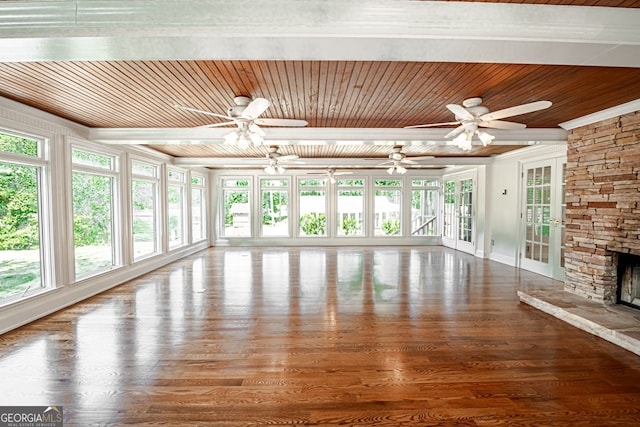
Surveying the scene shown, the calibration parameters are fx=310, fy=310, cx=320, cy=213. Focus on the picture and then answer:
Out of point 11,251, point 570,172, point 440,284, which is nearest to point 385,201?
point 440,284

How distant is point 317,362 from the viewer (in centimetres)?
276

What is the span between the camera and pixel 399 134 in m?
4.82

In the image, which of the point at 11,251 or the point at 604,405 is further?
the point at 11,251

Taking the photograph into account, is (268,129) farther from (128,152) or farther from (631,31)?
(631,31)

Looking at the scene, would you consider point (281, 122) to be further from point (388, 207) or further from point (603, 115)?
point (388, 207)

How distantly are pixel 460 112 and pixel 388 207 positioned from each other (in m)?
7.44

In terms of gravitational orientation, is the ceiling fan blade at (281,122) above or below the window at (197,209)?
above

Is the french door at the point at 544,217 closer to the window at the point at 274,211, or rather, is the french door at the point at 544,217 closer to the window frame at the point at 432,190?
the window frame at the point at 432,190

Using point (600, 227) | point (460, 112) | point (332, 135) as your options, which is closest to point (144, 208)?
point (332, 135)

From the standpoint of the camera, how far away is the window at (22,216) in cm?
358

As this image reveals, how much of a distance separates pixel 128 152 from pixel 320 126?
371 centimetres

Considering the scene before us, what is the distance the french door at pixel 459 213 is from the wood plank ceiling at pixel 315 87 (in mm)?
4509

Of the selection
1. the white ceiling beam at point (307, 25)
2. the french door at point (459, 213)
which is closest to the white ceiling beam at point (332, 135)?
the white ceiling beam at point (307, 25)

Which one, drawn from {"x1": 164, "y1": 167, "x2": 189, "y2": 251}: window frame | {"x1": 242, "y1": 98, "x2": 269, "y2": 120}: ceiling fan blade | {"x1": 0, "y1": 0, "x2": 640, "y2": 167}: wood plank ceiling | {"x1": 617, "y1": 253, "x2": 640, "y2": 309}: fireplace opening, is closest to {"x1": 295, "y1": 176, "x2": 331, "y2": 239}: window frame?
{"x1": 164, "y1": 167, "x2": 189, "y2": 251}: window frame
